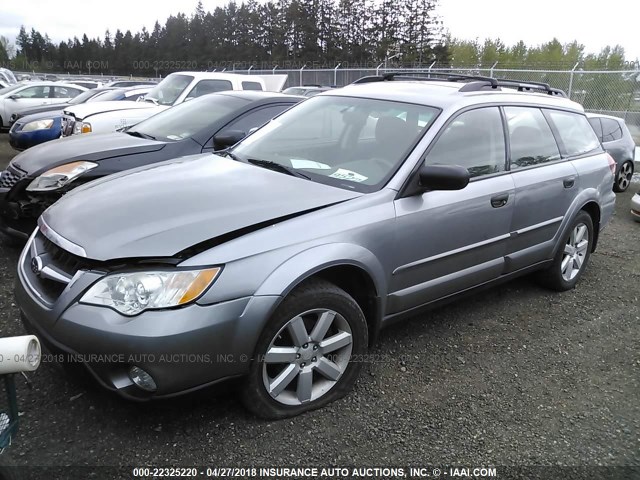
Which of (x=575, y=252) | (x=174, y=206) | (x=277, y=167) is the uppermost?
(x=277, y=167)

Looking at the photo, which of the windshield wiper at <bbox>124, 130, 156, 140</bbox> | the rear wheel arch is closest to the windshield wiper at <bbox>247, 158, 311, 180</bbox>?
the windshield wiper at <bbox>124, 130, 156, 140</bbox>

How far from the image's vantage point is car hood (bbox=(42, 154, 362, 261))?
239 cm

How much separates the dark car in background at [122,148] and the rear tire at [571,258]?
2924 mm

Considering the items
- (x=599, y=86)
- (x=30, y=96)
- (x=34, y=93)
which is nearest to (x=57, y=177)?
(x=30, y=96)

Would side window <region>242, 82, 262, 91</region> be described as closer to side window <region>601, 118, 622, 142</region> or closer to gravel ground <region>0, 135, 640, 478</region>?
side window <region>601, 118, 622, 142</region>

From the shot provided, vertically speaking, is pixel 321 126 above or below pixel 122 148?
above

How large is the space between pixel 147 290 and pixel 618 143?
369 inches

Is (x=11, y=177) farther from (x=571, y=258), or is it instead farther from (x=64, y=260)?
(x=571, y=258)

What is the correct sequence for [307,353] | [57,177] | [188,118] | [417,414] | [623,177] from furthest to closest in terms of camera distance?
[623,177], [188,118], [57,177], [417,414], [307,353]

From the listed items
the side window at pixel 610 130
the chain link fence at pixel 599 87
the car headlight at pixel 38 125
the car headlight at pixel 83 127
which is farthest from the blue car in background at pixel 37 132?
the side window at pixel 610 130

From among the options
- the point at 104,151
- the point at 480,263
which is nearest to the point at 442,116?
the point at 480,263

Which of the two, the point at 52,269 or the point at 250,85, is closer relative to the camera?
the point at 52,269

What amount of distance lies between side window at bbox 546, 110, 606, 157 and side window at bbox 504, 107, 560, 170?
171mm

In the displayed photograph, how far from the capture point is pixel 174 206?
2.69 meters
